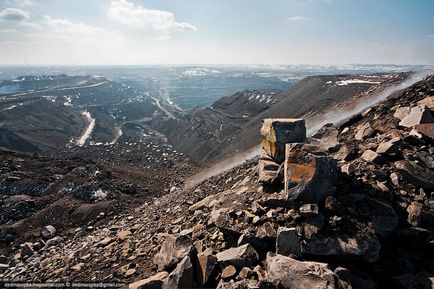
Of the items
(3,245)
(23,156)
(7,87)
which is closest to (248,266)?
(3,245)

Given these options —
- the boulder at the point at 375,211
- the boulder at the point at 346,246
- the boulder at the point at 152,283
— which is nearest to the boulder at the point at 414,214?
the boulder at the point at 375,211

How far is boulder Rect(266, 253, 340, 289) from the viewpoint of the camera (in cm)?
427

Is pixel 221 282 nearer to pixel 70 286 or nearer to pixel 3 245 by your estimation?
pixel 70 286

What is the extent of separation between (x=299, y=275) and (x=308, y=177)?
1843mm

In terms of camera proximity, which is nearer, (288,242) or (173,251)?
(288,242)

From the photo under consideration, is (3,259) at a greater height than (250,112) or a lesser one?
lesser

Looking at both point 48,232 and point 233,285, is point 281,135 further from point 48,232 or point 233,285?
point 48,232

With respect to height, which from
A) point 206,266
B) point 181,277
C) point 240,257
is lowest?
point 181,277

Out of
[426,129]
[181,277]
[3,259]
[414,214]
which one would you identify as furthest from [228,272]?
[3,259]

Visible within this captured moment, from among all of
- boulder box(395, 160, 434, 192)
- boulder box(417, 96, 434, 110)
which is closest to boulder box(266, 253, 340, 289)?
boulder box(395, 160, 434, 192)

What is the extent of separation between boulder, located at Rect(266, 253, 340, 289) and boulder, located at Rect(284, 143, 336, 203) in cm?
129

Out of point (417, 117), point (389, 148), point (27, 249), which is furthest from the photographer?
point (27, 249)

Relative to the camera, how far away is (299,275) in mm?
4391

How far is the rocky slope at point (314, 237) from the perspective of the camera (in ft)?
15.9
